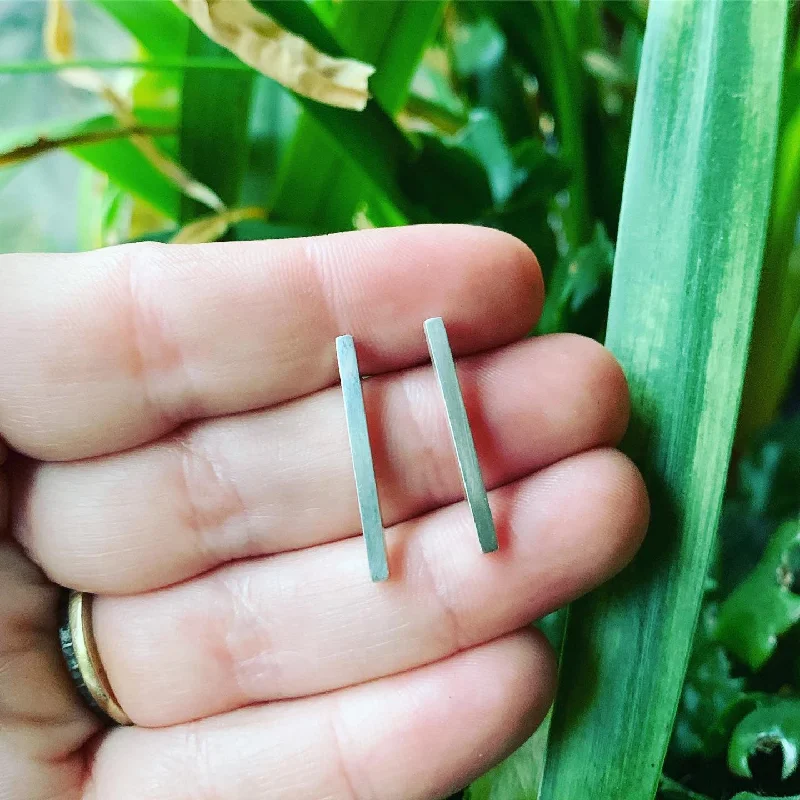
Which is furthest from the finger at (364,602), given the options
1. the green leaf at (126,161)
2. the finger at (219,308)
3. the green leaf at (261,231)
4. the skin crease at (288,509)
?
the green leaf at (126,161)

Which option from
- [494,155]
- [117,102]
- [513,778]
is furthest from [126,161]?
[513,778]

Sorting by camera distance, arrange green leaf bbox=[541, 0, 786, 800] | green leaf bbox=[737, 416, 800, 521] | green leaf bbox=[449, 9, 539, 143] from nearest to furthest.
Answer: green leaf bbox=[541, 0, 786, 800]
green leaf bbox=[737, 416, 800, 521]
green leaf bbox=[449, 9, 539, 143]

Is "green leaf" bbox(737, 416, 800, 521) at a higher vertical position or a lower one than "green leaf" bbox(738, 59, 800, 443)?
lower

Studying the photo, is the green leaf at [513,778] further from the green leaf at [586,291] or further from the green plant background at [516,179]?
the green leaf at [586,291]

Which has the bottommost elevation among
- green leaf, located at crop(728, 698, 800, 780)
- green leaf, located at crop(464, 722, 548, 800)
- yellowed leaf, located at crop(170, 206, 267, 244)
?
green leaf, located at crop(464, 722, 548, 800)

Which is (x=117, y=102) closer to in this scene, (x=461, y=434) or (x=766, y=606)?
(x=461, y=434)

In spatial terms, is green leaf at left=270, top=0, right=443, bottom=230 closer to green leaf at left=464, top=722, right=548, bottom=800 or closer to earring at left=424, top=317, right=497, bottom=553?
earring at left=424, top=317, right=497, bottom=553

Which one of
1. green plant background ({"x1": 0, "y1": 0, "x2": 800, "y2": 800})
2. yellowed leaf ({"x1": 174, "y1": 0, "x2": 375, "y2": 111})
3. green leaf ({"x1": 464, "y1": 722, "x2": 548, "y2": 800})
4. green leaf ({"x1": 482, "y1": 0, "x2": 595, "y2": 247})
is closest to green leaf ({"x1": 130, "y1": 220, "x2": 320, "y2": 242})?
green plant background ({"x1": 0, "y1": 0, "x2": 800, "y2": 800})
